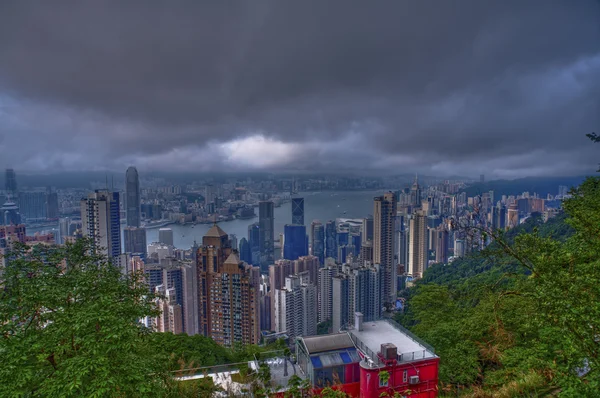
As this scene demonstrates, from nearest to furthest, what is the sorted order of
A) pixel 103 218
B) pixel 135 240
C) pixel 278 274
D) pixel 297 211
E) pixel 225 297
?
pixel 225 297
pixel 103 218
pixel 278 274
pixel 135 240
pixel 297 211

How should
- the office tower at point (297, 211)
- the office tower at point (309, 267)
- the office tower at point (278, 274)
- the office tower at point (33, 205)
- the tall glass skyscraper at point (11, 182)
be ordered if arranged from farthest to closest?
the office tower at point (297, 211) < the office tower at point (309, 267) < the office tower at point (278, 274) < the office tower at point (33, 205) < the tall glass skyscraper at point (11, 182)

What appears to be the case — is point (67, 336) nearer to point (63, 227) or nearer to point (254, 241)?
point (63, 227)

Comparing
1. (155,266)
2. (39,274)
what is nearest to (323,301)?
(155,266)

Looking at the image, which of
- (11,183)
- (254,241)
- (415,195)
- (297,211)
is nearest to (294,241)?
(254,241)

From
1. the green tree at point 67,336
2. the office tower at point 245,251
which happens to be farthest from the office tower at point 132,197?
the green tree at point 67,336

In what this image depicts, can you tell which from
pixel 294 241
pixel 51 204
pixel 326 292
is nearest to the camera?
pixel 326 292

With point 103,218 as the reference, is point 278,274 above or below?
below

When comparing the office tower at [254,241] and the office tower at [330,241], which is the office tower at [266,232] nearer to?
the office tower at [254,241]
